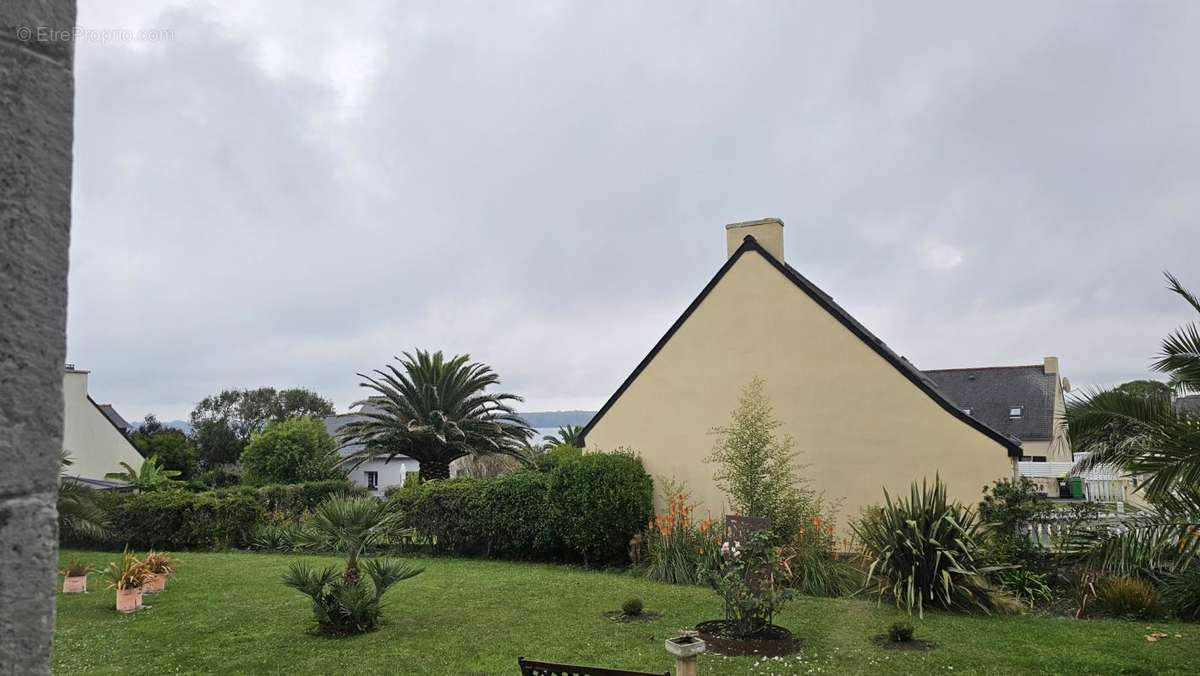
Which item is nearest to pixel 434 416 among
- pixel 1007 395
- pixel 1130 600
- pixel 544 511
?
pixel 544 511

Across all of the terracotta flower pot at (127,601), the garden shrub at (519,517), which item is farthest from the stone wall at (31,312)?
the garden shrub at (519,517)

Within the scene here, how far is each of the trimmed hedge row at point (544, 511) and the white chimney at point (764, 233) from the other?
5227mm

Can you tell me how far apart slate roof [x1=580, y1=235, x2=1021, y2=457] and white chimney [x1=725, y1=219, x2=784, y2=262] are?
36cm

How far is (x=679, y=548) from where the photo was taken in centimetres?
1224

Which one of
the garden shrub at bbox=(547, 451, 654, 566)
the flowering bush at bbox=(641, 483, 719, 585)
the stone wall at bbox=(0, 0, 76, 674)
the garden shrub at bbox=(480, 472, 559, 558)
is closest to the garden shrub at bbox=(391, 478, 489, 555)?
the garden shrub at bbox=(480, 472, 559, 558)

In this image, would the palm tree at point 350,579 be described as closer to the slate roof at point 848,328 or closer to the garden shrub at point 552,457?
the garden shrub at point 552,457

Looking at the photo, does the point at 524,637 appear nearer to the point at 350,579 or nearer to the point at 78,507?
the point at 350,579

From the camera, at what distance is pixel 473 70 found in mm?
10508

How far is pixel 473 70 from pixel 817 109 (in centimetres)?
556

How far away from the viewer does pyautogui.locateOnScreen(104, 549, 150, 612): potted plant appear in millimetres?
9711

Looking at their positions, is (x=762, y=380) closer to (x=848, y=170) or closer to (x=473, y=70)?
(x=848, y=170)

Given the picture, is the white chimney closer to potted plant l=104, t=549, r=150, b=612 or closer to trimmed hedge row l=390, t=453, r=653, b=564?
trimmed hedge row l=390, t=453, r=653, b=564

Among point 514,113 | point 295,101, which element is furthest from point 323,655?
point 514,113

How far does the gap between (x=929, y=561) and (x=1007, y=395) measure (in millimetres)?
29447
